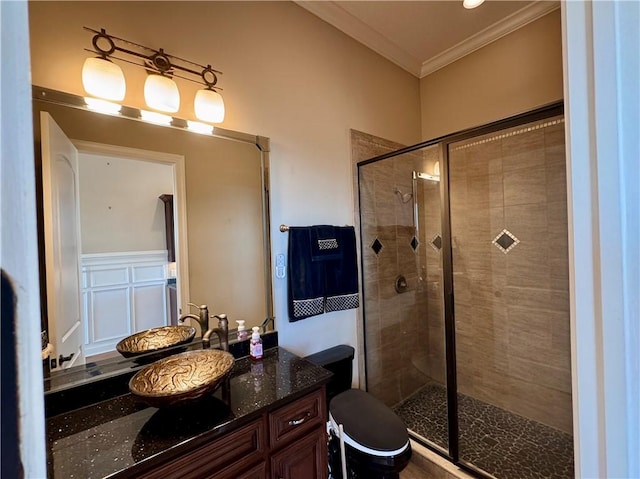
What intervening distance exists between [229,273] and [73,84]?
105 centimetres

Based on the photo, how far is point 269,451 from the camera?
1083 mm

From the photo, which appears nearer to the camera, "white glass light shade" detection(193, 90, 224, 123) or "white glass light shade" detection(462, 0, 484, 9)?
"white glass light shade" detection(193, 90, 224, 123)

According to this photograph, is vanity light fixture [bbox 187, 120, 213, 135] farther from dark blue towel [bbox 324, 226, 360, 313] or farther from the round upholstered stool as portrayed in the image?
the round upholstered stool

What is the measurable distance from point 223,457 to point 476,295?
2096mm

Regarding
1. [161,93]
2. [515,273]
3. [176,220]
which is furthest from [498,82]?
[176,220]

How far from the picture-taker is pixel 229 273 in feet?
5.33

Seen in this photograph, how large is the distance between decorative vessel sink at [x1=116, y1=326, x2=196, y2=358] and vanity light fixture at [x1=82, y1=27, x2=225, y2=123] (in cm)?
103

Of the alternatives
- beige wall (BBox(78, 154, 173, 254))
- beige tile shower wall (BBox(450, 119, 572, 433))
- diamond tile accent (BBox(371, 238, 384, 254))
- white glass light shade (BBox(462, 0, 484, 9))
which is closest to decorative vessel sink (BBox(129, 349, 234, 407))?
beige wall (BBox(78, 154, 173, 254))

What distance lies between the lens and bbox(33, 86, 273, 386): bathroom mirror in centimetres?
124

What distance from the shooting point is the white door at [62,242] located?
1.09 m

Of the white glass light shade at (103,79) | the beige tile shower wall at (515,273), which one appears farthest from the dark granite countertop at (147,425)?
the beige tile shower wall at (515,273)

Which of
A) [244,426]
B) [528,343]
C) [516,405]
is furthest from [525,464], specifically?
Answer: [244,426]

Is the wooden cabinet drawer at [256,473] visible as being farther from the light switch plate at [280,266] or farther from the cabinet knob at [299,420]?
the light switch plate at [280,266]

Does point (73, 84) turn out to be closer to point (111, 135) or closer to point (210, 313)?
point (111, 135)
